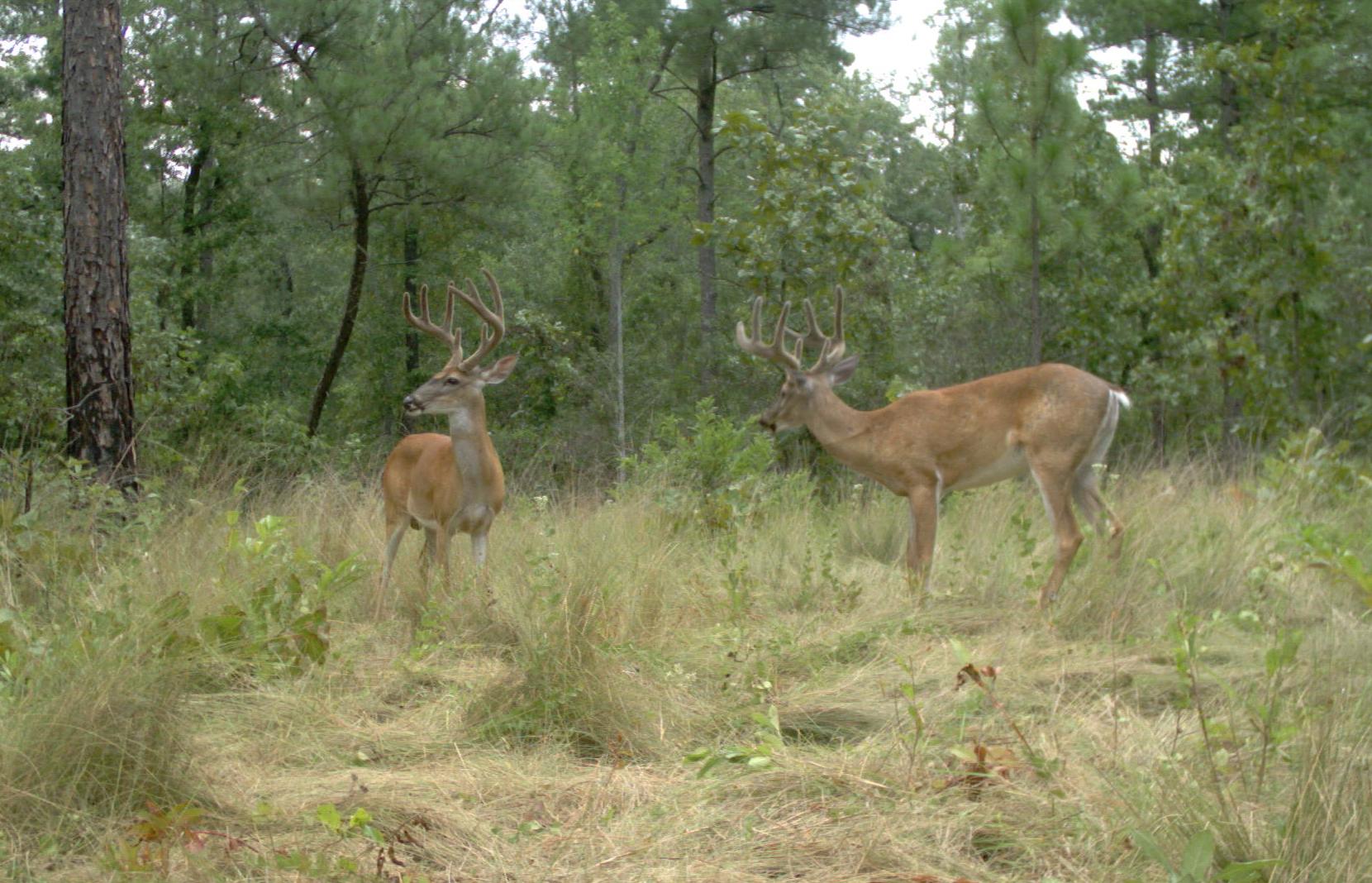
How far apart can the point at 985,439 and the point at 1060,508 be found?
705 millimetres

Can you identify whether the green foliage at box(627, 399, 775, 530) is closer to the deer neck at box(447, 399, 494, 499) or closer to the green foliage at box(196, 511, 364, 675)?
the deer neck at box(447, 399, 494, 499)

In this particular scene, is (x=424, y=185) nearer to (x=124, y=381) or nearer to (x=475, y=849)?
(x=124, y=381)

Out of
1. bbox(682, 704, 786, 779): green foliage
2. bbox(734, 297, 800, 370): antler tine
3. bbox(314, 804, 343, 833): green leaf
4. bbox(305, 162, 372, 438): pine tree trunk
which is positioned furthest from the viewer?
bbox(305, 162, 372, 438): pine tree trunk

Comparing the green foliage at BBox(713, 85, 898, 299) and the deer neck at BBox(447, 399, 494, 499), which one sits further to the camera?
the green foliage at BBox(713, 85, 898, 299)

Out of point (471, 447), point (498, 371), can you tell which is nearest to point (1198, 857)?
point (471, 447)

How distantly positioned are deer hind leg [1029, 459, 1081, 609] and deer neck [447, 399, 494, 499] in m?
3.21

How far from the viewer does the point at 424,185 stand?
20.6 metres

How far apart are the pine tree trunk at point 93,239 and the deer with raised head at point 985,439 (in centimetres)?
396

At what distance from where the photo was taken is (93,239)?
7.81 meters

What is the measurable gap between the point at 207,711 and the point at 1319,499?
708 centimetres

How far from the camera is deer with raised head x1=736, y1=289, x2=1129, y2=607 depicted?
802 centimetres

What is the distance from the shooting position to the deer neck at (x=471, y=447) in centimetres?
820

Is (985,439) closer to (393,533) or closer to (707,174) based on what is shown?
(393,533)

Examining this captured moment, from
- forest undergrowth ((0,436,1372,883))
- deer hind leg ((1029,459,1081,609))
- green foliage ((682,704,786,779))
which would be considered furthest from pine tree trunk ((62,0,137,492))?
deer hind leg ((1029,459,1081,609))
